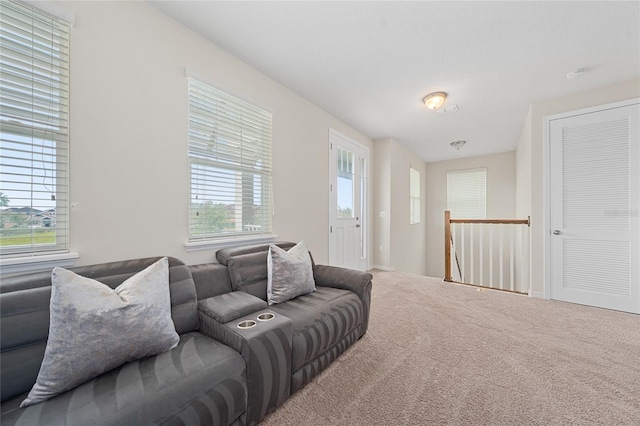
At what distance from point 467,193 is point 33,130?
7469mm

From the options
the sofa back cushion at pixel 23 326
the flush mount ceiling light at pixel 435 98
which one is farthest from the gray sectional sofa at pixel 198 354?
the flush mount ceiling light at pixel 435 98

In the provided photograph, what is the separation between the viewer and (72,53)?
150cm

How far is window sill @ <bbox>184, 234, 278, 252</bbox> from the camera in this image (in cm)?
206

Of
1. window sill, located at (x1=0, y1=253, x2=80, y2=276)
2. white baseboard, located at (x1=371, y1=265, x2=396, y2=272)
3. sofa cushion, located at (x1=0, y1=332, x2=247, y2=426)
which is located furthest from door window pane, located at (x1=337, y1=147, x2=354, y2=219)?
window sill, located at (x1=0, y1=253, x2=80, y2=276)

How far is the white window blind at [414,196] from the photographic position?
5938 millimetres

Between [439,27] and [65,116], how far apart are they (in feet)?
8.90

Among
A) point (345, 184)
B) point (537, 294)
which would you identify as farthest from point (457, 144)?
point (537, 294)

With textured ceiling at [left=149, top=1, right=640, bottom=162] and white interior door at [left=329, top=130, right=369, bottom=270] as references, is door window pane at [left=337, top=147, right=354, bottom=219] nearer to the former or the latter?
white interior door at [left=329, top=130, right=369, bottom=270]

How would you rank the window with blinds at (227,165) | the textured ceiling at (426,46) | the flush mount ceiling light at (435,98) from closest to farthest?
1. the textured ceiling at (426,46)
2. the window with blinds at (227,165)
3. the flush mount ceiling light at (435,98)

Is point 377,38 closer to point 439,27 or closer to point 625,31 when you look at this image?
point 439,27

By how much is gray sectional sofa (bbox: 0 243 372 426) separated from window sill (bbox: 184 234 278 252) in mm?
213

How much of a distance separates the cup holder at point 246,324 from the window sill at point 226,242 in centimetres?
91

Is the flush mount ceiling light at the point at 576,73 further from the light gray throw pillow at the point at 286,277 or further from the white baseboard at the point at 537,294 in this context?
the light gray throw pillow at the point at 286,277

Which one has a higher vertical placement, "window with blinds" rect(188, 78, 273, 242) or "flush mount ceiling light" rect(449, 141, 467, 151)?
"flush mount ceiling light" rect(449, 141, 467, 151)
